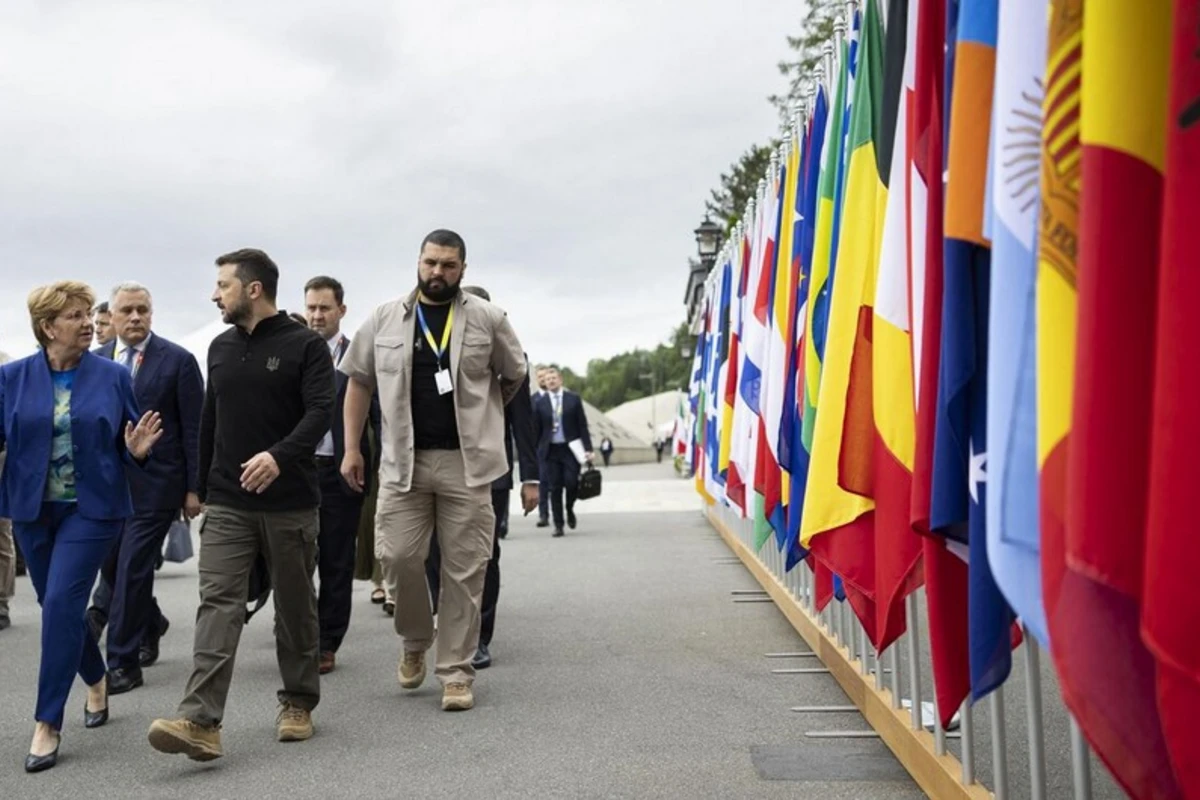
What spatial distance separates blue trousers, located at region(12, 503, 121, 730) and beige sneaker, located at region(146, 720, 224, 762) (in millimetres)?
569

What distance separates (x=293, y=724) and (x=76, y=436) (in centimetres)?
150

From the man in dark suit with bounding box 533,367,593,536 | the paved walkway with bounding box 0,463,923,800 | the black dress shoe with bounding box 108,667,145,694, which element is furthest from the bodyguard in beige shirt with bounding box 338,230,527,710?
the man in dark suit with bounding box 533,367,593,536

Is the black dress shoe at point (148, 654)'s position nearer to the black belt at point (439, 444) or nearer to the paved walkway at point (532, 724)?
the paved walkway at point (532, 724)

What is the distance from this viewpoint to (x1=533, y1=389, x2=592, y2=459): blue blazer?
17.2 m

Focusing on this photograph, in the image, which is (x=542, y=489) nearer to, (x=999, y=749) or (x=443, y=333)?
(x=443, y=333)

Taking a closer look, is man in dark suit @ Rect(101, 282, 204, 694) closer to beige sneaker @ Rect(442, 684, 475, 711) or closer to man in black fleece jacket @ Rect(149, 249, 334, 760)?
man in black fleece jacket @ Rect(149, 249, 334, 760)

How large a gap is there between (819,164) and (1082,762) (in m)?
3.14

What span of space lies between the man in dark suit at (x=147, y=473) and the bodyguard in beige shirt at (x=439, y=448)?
110 centimetres

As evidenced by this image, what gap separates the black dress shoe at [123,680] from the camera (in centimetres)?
700

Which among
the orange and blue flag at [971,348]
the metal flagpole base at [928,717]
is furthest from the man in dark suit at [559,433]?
the orange and blue flag at [971,348]

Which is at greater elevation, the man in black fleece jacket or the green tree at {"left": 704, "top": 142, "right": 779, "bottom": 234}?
the green tree at {"left": 704, "top": 142, "right": 779, "bottom": 234}

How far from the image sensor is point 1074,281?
6.91 feet

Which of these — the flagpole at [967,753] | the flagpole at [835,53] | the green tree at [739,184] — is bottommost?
the flagpole at [967,753]

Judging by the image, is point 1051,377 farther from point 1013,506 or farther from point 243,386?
point 243,386
